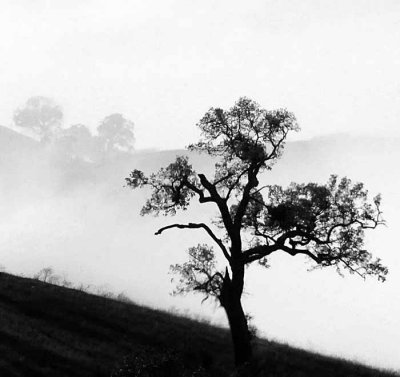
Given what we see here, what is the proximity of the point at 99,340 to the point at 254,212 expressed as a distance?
33.1 ft

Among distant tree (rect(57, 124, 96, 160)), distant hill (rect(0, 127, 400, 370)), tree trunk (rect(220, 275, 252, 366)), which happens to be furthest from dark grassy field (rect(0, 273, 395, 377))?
distant tree (rect(57, 124, 96, 160))

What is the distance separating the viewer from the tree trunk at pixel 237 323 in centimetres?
2436

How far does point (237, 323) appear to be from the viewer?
24469 mm

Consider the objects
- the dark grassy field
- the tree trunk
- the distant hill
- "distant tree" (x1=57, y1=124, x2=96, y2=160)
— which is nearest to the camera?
the dark grassy field

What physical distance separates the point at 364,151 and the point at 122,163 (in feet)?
226

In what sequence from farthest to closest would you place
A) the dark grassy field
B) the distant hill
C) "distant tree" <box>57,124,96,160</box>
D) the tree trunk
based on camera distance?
"distant tree" <box>57,124,96,160</box>, the distant hill, the tree trunk, the dark grassy field

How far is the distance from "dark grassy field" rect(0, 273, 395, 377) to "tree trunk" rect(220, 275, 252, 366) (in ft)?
3.15

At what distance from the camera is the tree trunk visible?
24359 millimetres

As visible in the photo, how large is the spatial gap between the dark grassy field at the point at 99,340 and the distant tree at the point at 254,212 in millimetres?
3552

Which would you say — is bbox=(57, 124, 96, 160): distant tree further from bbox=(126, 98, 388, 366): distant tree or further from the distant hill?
bbox=(126, 98, 388, 366): distant tree

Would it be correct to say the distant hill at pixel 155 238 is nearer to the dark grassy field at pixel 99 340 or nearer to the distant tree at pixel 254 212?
the dark grassy field at pixel 99 340

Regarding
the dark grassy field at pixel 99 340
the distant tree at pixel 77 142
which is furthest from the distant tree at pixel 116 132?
the dark grassy field at pixel 99 340

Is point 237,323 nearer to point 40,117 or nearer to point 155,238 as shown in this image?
point 155,238

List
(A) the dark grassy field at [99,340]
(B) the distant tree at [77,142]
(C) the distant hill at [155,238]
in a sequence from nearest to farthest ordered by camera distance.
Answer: (A) the dark grassy field at [99,340] → (C) the distant hill at [155,238] → (B) the distant tree at [77,142]
